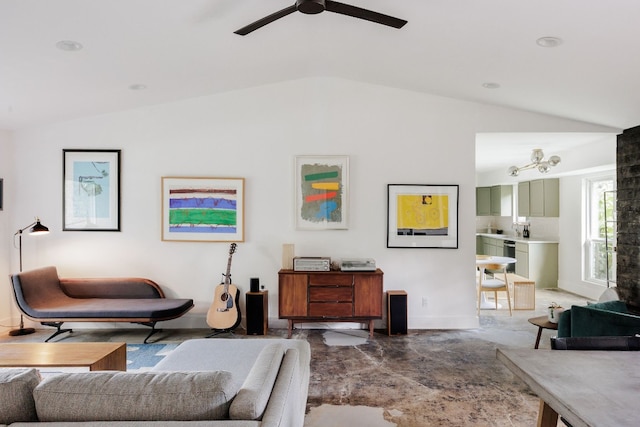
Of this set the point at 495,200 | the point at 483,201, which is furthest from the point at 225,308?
the point at 483,201

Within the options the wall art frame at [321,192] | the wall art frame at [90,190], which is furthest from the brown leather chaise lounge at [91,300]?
the wall art frame at [321,192]

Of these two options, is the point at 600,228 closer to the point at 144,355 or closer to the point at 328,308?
the point at 328,308

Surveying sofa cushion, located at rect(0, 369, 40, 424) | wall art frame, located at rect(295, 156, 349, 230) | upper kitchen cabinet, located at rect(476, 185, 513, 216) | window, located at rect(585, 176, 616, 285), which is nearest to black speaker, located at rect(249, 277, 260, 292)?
wall art frame, located at rect(295, 156, 349, 230)

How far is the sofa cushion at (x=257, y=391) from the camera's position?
4.58ft

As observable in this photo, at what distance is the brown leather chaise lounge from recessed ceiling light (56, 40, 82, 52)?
241 cm

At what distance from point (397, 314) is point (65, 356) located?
10.2 ft

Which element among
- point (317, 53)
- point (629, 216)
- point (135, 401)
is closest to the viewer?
point (135, 401)

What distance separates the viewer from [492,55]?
330 cm

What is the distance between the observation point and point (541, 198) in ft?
23.7

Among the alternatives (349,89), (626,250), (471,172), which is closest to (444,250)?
(471,172)

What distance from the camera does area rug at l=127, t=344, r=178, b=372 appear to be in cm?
353

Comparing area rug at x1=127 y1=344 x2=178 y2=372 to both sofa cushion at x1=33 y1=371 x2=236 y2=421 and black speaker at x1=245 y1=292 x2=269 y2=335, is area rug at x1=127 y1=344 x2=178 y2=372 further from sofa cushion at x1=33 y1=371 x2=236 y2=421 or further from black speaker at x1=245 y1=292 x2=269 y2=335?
sofa cushion at x1=33 y1=371 x2=236 y2=421

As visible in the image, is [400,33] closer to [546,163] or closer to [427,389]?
[427,389]

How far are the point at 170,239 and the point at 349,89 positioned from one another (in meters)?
2.70
